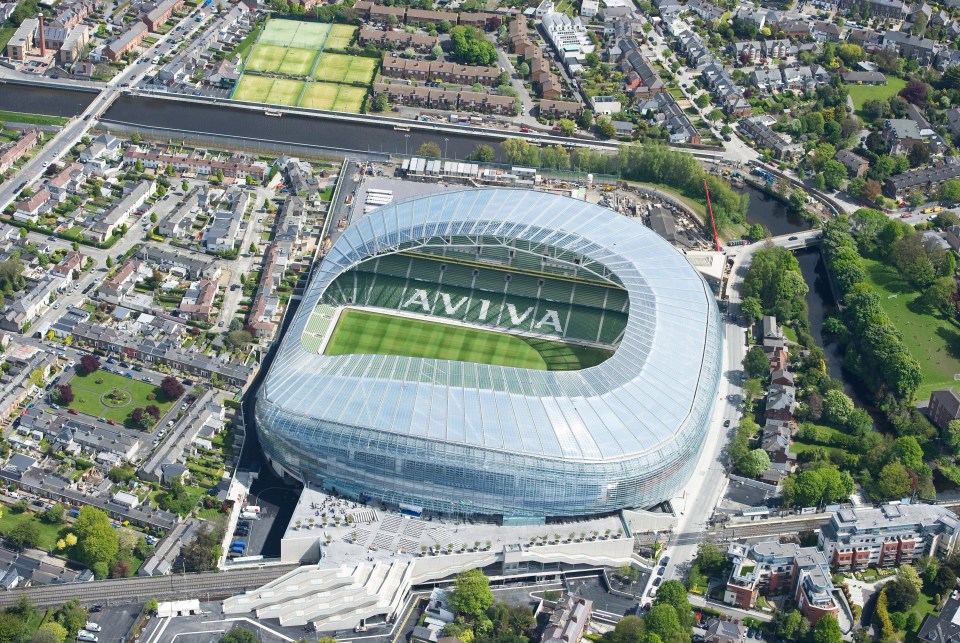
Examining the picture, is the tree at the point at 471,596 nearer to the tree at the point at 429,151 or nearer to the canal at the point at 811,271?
the canal at the point at 811,271

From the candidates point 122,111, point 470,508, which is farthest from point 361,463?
point 122,111

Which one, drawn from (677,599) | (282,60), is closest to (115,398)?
(677,599)

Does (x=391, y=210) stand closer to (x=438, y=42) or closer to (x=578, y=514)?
(x=578, y=514)

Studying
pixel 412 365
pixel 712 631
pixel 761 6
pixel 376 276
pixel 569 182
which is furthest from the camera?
pixel 761 6

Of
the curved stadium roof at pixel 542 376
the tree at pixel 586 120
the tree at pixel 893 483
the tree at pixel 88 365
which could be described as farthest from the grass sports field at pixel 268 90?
the tree at pixel 893 483

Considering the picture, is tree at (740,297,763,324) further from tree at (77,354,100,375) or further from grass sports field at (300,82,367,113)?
tree at (77,354,100,375)

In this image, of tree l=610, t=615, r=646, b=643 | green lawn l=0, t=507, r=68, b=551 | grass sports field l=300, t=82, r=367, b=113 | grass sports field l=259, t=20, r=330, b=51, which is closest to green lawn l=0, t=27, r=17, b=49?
grass sports field l=259, t=20, r=330, b=51

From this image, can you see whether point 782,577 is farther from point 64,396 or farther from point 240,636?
point 64,396
